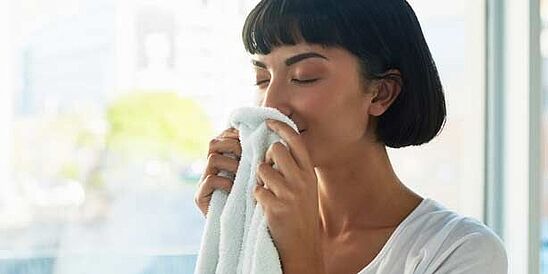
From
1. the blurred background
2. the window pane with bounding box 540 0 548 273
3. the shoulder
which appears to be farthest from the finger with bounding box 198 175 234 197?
the window pane with bounding box 540 0 548 273

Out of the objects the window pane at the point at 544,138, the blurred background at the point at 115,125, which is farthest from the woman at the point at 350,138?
the window pane at the point at 544,138

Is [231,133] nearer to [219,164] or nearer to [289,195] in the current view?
[219,164]

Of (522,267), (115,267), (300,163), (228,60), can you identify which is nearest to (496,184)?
(522,267)

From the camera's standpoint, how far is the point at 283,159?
2.92ft

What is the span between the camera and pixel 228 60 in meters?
1.51

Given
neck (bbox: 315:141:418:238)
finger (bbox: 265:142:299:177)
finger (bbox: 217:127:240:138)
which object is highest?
finger (bbox: 217:127:240:138)

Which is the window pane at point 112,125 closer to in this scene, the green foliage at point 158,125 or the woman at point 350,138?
the green foliage at point 158,125

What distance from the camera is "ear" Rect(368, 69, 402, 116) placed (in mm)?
1019

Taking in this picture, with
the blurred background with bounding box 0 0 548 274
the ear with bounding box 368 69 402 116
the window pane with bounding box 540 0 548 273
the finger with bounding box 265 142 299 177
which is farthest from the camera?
the window pane with bounding box 540 0 548 273

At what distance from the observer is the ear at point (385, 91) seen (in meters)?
1.02

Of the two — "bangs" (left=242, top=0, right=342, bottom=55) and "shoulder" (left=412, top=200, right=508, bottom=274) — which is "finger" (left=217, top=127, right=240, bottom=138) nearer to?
"bangs" (left=242, top=0, right=342, bottom=55)

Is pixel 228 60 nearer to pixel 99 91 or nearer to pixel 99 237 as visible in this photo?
pixel 99 91

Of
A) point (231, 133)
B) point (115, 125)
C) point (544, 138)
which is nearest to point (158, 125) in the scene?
point (115, 125)

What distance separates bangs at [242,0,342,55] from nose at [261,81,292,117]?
0.16ft
